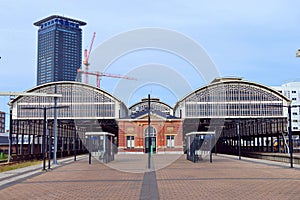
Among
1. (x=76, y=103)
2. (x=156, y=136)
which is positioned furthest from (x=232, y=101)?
(x=76, y=103)

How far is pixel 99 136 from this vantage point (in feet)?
104

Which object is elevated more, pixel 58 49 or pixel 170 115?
pixel 58 49

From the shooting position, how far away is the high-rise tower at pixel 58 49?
352 ft

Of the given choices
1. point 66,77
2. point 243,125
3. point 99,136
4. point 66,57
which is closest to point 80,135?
point 243,125

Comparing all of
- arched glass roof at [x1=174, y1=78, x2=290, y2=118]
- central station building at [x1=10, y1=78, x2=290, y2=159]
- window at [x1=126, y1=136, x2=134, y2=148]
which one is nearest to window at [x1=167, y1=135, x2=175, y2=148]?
central station building at [x1=10, y1=78, x2=290, y2=159]

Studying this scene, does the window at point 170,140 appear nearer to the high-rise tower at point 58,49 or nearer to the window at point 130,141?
the window at point 130,141

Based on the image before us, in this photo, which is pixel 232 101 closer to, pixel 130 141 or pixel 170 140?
pixel 170 140

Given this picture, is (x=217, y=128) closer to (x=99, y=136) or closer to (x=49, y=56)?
(x=99, y=136)

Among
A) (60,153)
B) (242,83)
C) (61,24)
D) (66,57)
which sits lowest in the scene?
(60,153)

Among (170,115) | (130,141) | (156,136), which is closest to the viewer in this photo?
(130,141)

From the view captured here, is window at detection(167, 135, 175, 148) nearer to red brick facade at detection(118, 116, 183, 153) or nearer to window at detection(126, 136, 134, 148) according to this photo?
red brick facade at detection(118, 116, 183, 153)

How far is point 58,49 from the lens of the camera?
4296 inches

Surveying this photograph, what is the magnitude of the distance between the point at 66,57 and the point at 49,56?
16.1 metres

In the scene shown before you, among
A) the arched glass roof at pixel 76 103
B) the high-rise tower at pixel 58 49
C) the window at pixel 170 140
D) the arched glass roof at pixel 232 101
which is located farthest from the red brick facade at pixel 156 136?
the high-rise tower at pixel 58 49
